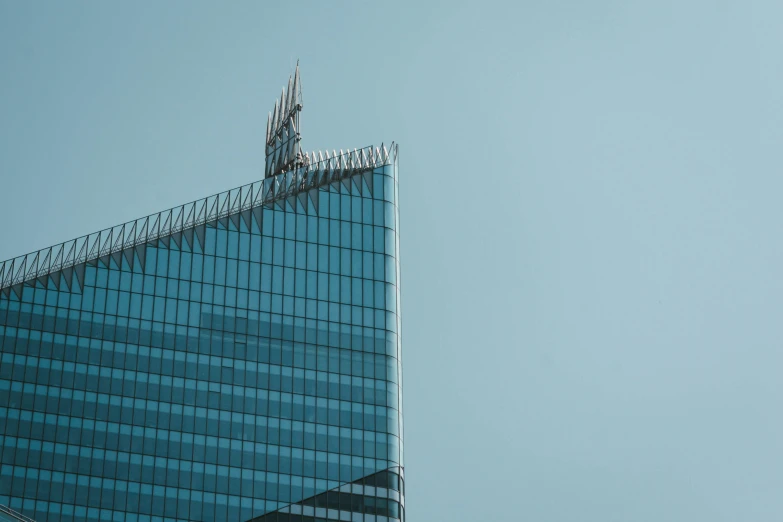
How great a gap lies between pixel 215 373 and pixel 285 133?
1199 inches

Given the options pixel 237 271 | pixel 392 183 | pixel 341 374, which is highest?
pixel 392 183

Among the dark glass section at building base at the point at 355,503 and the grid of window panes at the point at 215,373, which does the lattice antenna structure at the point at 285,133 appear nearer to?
the grid of window panes at the point at 215,373

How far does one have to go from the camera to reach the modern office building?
14062cm

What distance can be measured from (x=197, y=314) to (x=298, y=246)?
13.5m

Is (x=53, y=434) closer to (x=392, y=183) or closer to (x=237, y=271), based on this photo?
(x=237, y=271)

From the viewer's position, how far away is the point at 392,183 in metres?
161

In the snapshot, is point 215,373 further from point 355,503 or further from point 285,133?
point 285,133

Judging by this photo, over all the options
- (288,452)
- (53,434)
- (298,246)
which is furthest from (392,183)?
(53,434)

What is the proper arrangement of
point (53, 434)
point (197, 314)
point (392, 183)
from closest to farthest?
point (53, 434), point (197, 314), point (392, 183)

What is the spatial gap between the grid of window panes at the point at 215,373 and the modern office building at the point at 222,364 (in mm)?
151

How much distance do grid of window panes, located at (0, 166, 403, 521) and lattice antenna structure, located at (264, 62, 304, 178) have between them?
594 cm

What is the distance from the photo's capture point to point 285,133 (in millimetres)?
163625

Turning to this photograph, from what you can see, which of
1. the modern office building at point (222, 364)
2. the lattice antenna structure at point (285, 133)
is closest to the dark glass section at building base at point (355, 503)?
the modern office building at point (222, 364)

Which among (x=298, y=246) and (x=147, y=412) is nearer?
(x=147, y=412)
